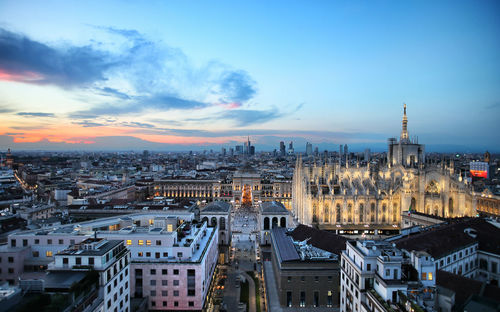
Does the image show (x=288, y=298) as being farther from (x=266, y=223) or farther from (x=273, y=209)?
(x=273, y=209)

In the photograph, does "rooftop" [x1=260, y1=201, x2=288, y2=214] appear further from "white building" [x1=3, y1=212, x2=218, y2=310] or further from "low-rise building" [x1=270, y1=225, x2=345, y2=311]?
"low-rise building" [x1=270, y1=225, x2=345, y2=311]

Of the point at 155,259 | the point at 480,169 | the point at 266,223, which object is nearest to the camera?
the point at 155,259

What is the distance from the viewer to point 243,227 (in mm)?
87562

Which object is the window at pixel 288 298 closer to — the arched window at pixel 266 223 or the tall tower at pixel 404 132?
the arched window at pixel 266 223

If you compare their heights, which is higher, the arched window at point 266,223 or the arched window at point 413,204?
the arched window at point 413,204

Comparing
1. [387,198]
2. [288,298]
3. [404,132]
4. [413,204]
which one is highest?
[404,132]

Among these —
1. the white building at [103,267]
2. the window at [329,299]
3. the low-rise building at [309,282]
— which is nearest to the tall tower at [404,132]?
the low-rise building at [309,282]

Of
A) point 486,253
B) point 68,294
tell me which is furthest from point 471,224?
point 68,294

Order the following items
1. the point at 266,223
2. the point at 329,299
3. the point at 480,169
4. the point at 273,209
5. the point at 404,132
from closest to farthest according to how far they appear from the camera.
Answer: the point at 329,299, the point at 266,223, the point at 273,209, the point at 404,132, the point at 480,169

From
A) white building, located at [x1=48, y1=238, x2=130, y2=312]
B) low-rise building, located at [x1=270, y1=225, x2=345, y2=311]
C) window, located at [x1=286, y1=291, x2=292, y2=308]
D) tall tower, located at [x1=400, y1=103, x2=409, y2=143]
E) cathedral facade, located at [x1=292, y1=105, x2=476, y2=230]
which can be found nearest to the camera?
white building, located at [x1=48, y1=238, x2=130, y2=312]

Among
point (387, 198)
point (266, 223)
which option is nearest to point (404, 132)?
point (387, 198)

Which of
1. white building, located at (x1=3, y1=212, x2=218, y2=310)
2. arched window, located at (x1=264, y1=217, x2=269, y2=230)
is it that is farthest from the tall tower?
white building, located at (x1=3, y1=212, x2=218, y2=310)

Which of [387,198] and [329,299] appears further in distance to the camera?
[387,198]

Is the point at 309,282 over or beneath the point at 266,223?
beneath
